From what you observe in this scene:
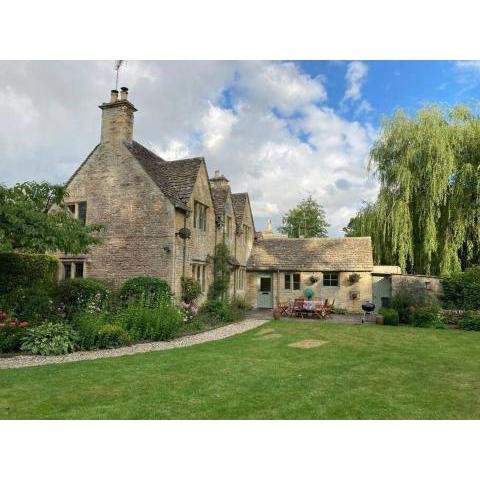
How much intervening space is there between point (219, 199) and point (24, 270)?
11.6 m

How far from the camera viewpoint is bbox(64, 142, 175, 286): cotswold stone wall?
16641 millimetres

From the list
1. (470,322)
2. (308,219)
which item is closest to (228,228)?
(470,322)

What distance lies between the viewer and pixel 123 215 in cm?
1741

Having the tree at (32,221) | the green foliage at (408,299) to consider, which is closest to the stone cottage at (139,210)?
the tree at (32,221)

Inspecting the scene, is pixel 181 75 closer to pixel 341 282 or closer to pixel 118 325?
pixel 118 325

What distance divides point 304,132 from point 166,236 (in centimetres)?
815

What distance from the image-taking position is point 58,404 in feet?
19.6

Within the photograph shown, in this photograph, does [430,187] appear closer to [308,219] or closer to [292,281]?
[292,281]

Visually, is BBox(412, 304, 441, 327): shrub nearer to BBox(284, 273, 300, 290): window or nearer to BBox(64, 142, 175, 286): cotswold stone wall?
BBox(284, 273, 300, 290): window

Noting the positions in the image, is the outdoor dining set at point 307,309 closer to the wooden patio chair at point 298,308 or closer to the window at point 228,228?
the wooden patio chair at point 298,308

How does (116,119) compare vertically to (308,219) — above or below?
below

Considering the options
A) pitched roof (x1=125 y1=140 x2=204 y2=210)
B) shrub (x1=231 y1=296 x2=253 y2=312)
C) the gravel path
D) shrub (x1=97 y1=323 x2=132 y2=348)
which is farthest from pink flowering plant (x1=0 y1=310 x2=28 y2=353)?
shrub (x1=231 y1=296 x2=253 y2=312)

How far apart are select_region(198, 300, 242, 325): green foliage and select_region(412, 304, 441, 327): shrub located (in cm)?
898

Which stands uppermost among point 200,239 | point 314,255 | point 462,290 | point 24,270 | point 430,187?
point 430,187
